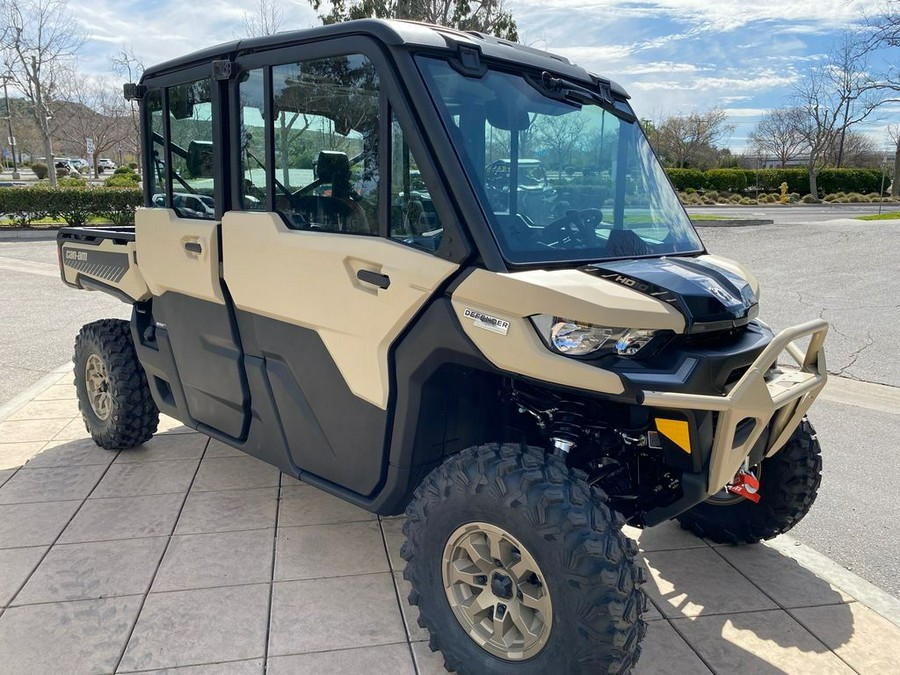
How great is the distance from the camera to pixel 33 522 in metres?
3.96

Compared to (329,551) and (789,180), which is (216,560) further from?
(789,180)

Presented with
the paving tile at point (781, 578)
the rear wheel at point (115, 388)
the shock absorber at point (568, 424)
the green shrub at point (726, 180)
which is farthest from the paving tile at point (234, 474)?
the green shrub at point (726, 180)

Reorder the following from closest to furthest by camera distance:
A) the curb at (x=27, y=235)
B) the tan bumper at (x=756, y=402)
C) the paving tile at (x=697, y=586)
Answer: the tan bumper at (x=756, y=402)
the paving tile at (x=697, y=586)
the curb at (x=27, y=235)

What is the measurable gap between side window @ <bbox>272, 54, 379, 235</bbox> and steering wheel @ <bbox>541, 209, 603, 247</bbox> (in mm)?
682

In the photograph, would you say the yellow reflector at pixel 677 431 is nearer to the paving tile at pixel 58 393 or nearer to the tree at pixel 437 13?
the paving tile at pixel 58 393

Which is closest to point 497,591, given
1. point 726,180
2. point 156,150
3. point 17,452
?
point 156,150

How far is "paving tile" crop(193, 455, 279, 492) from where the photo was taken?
14.7ft

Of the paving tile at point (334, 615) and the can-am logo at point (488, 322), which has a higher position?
the can-am logo at point (488, 322)

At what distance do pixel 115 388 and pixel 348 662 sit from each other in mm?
2771

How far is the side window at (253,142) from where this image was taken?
330 centimetres

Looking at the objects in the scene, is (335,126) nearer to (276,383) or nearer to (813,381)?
(276,383)

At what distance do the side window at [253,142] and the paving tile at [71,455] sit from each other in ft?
8.01

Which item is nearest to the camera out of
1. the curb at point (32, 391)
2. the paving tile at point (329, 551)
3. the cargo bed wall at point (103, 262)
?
the paving tile at point (329, 551)

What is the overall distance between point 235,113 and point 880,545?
398cm
